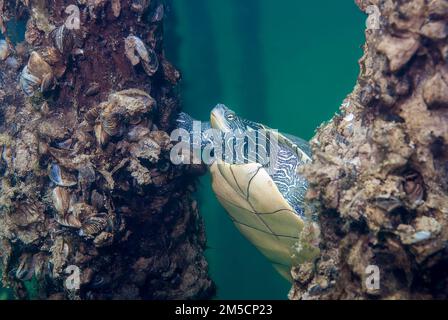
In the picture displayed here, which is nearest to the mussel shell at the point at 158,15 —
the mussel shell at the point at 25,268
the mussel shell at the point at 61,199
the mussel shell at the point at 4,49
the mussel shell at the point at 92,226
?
the mussel shell at the point at 4,49

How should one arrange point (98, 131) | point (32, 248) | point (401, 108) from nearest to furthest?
point (401, 108) < point (98, 131) < point (32, 248)

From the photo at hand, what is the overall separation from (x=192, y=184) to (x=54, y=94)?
2309 mm

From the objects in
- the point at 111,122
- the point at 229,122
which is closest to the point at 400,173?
the point at 229,122

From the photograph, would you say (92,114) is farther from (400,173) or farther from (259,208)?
(400,173)

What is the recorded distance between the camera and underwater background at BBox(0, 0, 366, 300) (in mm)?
7031

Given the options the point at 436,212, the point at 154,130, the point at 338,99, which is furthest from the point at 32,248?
the point at 338,99

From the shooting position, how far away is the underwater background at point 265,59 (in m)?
7.03

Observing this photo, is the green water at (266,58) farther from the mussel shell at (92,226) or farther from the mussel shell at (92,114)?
the mussel shell at (92,226)

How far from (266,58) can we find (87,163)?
18.0ft

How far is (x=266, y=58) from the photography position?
7.63 metres

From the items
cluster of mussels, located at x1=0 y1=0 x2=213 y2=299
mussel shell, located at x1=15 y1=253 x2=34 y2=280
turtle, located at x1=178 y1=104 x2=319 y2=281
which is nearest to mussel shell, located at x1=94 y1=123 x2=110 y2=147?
cluster of mussels, located at x1=0 y1=0 x2=213 y2=299

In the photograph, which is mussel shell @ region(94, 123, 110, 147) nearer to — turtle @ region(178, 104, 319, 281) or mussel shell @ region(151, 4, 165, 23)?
turtle @ region(178, 104, 319, 281)

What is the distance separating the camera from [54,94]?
3818mm
